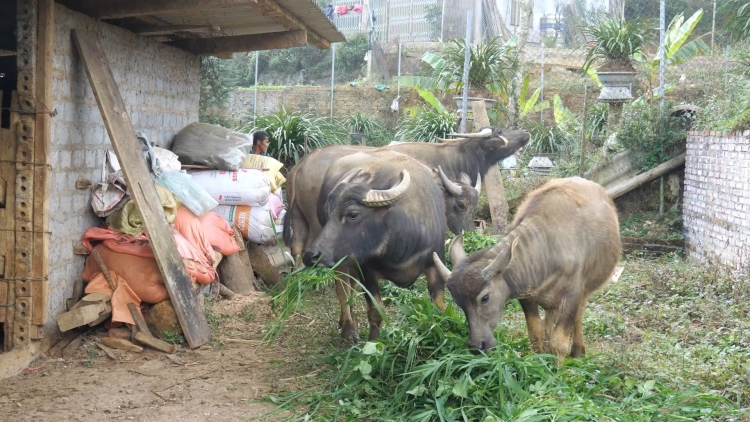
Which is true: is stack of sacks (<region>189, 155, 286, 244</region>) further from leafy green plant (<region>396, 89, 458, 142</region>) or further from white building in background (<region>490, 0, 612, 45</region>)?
white building in background (<region>490, 0, 612, 45</region>)

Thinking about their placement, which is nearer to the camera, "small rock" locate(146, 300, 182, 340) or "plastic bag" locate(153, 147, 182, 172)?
"small rock" locate(146, 300, 182, 340)

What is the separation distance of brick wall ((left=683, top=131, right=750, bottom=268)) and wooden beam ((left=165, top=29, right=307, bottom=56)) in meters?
5.23

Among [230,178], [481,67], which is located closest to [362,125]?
[481,67]

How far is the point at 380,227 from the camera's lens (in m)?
6.06

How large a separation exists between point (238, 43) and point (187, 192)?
243 centimetres

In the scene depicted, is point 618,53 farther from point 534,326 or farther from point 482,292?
point 482,292

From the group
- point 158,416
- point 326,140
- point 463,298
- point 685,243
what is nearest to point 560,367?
point 463,298

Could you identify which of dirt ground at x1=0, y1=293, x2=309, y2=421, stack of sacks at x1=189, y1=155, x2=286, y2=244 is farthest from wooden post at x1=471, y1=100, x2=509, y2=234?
dirt ground at x1=0, y1=293, x2=309, y2=421

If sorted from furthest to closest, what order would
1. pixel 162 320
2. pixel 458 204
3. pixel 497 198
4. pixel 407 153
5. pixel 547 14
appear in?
1. pixel 547 14
2. pixel 497 198
3. pixel 407 153
4. pixel 458 204
5. pixel 162 320

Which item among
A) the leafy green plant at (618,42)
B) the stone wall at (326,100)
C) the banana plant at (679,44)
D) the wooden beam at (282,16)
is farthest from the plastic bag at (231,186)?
the stone wall at (326,100)

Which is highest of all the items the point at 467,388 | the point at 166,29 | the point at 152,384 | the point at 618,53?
the point at 618,53

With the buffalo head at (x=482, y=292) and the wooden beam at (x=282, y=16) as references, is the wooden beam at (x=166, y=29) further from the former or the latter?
the buffalo head at (x=482, y=292)

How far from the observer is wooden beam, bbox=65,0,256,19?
6.25 meters

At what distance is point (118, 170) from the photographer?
23.0 feet
